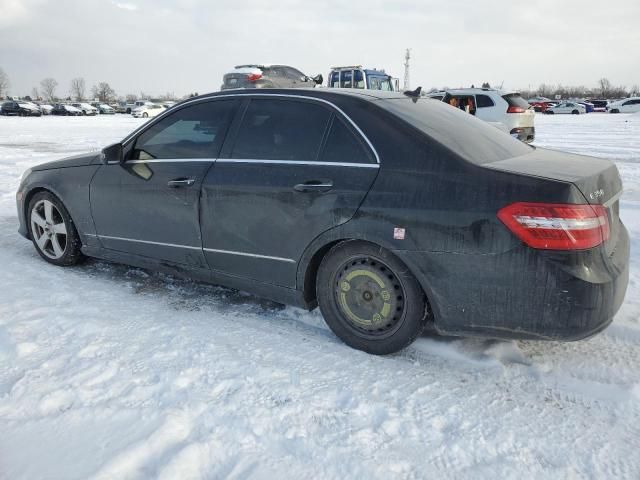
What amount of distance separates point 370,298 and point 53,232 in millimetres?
3073

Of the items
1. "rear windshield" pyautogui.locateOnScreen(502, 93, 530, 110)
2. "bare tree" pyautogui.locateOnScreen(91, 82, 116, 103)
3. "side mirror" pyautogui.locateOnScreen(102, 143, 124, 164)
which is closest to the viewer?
"side mirror" pyautogui.locateOnScreen(102, 143, 124, 164)

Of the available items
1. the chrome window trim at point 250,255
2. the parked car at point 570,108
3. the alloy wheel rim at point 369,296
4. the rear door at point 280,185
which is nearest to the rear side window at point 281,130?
the rear door at point 280,185

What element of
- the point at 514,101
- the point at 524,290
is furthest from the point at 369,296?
the point at 514,101

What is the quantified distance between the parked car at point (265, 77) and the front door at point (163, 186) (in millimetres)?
10027

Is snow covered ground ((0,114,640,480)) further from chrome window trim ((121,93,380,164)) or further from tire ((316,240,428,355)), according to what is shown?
chrome window trim ((121,93,380,164))

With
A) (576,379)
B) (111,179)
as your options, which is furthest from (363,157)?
(111,179)

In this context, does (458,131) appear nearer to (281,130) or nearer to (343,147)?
(343,147)

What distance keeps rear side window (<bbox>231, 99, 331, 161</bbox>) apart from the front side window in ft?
0.62

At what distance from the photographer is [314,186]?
3.07 meters

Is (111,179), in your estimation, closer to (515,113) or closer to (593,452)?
(593,452)

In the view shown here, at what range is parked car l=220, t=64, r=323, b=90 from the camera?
556 inches

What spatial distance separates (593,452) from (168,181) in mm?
3021

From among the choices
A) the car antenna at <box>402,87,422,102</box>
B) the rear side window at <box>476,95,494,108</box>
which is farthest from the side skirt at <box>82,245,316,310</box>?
the rear side window at <box>476,95,494,108</box>

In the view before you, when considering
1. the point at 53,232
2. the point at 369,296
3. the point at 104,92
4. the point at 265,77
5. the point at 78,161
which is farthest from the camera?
the point at 104,92
